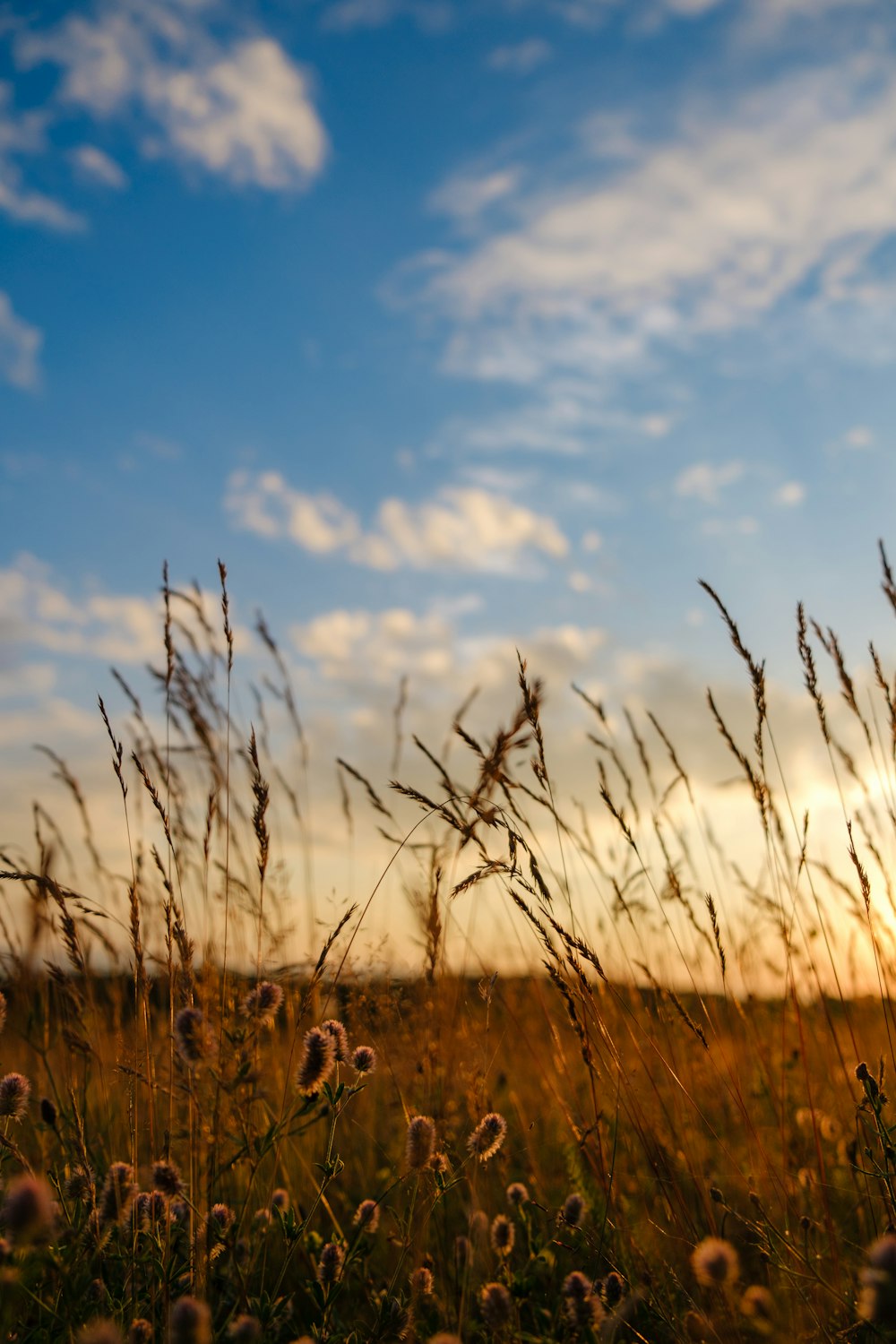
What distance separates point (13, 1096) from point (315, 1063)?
1.84 ft

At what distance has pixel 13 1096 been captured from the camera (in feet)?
5.41

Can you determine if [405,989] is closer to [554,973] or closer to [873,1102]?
[554,973]

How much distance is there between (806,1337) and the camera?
159cm

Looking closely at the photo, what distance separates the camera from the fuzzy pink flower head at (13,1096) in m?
1.64

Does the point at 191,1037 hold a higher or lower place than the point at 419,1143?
higher

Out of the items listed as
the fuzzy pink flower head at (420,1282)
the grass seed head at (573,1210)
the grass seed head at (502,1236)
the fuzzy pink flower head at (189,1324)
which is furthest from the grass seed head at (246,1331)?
the grass seed head at (573,1210)

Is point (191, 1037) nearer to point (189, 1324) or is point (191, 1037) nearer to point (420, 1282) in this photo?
point (189, 1324)

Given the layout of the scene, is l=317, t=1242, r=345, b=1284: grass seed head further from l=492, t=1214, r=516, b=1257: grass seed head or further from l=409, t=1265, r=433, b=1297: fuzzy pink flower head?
l=492, t=1214, r=516, b=1257: grass seed head

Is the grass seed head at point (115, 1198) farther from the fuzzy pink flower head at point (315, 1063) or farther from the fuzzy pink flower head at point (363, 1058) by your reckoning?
the fuzzy pink flower head at point (363, 1058)

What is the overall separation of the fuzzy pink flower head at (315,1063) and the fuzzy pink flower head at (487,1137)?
32cm

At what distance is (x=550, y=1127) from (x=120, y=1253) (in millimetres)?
2350

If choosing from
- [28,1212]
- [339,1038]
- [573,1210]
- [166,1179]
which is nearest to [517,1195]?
[573,1210]

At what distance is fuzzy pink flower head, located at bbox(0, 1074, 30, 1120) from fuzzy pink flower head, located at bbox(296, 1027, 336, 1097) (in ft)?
1.65

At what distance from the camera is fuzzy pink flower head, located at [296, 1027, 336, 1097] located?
161cm
